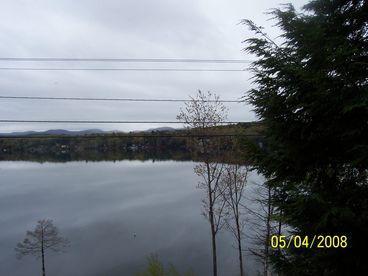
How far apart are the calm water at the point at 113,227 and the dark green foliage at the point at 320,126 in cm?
1677

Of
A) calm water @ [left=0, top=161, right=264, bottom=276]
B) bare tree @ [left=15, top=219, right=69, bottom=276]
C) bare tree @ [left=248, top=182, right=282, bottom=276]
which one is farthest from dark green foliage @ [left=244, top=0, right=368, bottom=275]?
bare tree @ [left=15, top=219, right=69, bottom=276]

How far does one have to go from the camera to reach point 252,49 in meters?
3.85

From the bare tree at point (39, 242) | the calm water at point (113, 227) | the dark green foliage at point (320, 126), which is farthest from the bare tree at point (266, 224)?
the bare tree at point (39, 242)

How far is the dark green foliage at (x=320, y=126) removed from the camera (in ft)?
10.1

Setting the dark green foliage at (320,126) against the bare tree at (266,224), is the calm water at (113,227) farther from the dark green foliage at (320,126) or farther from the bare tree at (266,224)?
the dark green foliage at (320,126)

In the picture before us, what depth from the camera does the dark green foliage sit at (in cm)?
308

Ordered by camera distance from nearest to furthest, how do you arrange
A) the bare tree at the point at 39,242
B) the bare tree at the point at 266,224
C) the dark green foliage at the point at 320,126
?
the dark green foliage at the point at 320,126 → the bare tree at the point at 266,224 → the bare tree at the point at 39,242

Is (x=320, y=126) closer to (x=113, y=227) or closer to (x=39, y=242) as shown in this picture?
(x=39, y=242)

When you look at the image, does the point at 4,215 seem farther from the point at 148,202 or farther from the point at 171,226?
the point at 171,226

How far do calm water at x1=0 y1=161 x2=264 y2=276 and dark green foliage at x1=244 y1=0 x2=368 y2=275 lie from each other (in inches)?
660

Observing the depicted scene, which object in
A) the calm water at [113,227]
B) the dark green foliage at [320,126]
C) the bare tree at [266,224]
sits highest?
the dark green foliage at [320,126]

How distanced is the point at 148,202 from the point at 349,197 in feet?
120

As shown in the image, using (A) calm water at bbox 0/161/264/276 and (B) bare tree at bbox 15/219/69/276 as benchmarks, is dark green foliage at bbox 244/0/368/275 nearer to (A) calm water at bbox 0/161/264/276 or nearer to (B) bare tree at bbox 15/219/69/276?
(A) calm water at bbox 0/161/264/276

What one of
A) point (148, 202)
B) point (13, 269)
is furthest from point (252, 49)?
point (148, 202)
